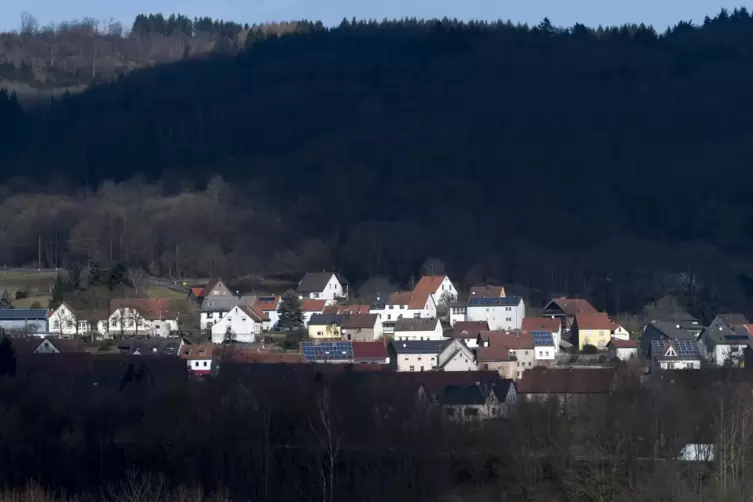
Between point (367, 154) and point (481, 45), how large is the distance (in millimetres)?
16268

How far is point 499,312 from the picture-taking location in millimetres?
32031

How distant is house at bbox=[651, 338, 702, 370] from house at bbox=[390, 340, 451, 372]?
161 inches

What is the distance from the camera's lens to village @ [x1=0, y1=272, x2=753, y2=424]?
1021 inches

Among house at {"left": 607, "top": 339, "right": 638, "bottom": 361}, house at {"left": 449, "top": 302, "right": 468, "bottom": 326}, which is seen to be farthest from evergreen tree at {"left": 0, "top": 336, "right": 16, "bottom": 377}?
house at {"left": 607, "top": 339, "right": 638, "bottom": 361}

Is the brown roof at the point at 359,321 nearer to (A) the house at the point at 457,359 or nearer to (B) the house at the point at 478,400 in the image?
(A) the house at the point at 457,359

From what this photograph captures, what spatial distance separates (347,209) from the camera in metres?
47.4

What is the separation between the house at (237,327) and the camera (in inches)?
1192

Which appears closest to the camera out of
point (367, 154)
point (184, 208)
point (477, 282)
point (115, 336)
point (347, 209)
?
point (115, 336)

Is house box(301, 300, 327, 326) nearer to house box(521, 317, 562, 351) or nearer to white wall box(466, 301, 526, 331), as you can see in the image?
white wall box(466, 301, 526, 331)

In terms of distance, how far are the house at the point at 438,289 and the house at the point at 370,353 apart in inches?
209

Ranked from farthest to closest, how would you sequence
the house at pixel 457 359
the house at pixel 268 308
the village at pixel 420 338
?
the house at pixel 268 308
the house at pixel 457 359
the village at pixel 420 338

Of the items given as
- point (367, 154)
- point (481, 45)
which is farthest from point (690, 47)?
point (367, 154)

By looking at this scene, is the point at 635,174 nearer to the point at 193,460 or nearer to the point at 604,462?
the point at 193,460

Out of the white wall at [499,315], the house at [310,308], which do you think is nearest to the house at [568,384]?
the white wall at [499,315]
